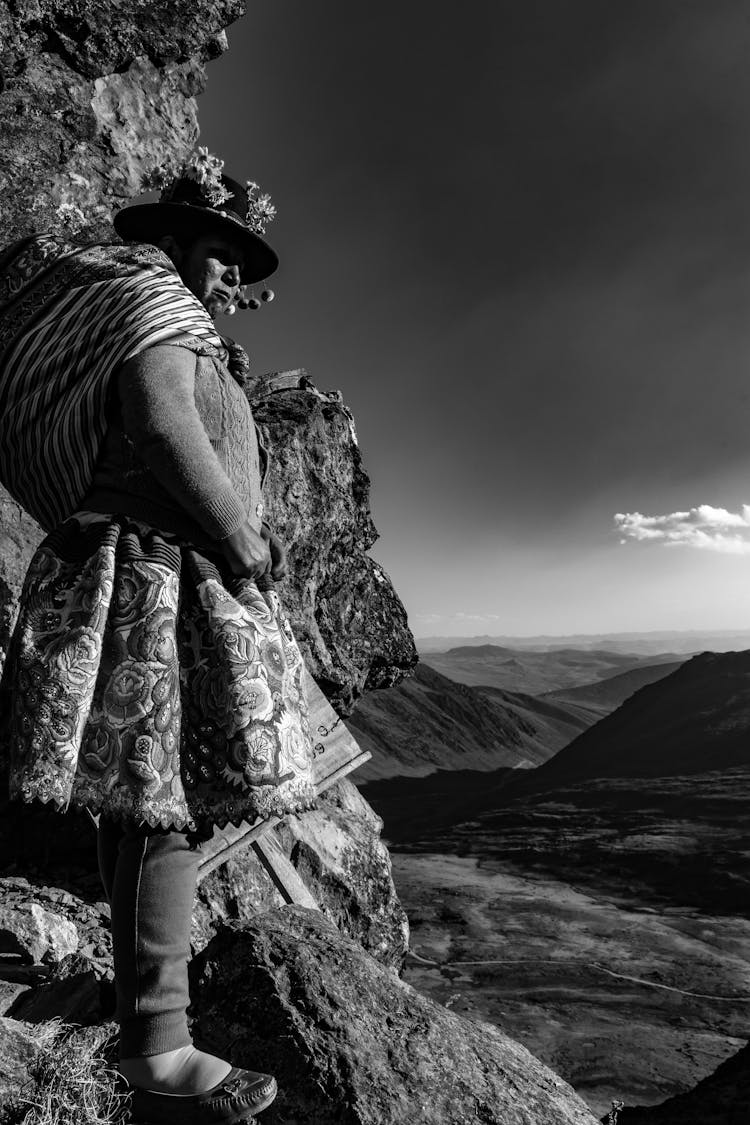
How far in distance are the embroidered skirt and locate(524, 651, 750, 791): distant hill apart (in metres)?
25.3

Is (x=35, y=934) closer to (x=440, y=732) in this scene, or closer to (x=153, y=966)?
(x=153, y=966)

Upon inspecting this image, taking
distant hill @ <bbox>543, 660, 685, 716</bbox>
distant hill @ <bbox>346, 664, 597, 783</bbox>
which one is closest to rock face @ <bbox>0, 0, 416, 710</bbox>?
distant hill @ <bbox>346, 664, 597, 783</bbox>

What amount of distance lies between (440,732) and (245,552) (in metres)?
35.4

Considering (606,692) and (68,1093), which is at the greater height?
(68,1093)

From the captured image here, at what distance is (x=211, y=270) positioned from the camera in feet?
5.73

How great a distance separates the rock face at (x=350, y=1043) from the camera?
148cm

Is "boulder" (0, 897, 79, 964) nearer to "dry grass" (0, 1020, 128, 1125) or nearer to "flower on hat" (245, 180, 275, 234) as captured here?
"dry grass" (0, 1020, 128, 1125)

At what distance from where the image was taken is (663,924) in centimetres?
1318

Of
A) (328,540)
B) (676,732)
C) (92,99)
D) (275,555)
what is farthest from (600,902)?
(676,732)

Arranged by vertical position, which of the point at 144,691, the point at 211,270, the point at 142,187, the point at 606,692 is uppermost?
the point at 142,187

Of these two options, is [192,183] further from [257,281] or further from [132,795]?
[132,795]

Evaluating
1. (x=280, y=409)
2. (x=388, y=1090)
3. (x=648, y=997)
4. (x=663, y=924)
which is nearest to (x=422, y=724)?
(x=663, y=924)

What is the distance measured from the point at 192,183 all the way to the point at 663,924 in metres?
14.6

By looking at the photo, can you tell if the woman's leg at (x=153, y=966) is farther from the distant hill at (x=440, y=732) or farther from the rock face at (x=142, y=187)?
the distant hill at (x=440, y=732)
